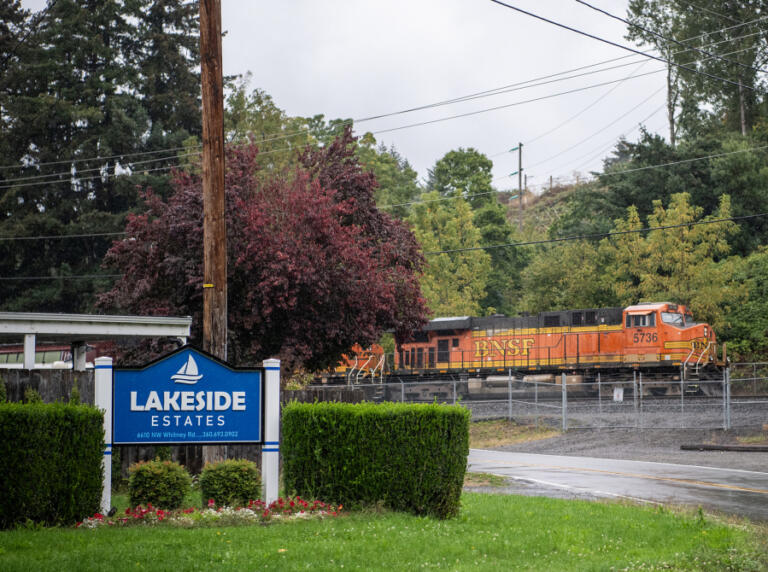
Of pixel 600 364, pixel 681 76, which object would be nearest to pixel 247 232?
pixel 600 364

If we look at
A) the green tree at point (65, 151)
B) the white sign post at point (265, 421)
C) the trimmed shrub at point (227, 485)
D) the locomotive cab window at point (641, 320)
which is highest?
the green tree at point (65, 151)

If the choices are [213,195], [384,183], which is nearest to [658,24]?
[384,183]

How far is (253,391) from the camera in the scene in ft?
38.7

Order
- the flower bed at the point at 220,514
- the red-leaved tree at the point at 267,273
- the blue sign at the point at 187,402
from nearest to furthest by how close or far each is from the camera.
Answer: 1. the flower bed at the point at 220,514
2. the blue sign at the point at 187,402
3. the red-leaved tree at the point at 267,273

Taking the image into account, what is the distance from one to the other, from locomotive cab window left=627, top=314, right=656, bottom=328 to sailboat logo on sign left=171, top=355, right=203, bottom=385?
102ft

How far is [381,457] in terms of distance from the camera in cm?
1118

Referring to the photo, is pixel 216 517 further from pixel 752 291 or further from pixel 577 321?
pixel 752 291

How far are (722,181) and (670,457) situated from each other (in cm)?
3435

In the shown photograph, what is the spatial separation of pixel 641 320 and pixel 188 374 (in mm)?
31550

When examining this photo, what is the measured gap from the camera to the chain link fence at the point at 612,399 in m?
31.6

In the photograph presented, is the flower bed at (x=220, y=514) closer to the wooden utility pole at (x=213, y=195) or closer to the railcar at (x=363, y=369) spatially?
the wooden utility pole at (x=213, y=195)

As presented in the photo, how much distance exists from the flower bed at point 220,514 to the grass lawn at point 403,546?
34 cm

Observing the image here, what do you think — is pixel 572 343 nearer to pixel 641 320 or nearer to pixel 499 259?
pixel 641 320

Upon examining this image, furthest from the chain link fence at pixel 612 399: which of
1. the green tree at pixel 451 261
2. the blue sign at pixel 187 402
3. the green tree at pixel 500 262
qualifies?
the green tree at pixel 500 262
